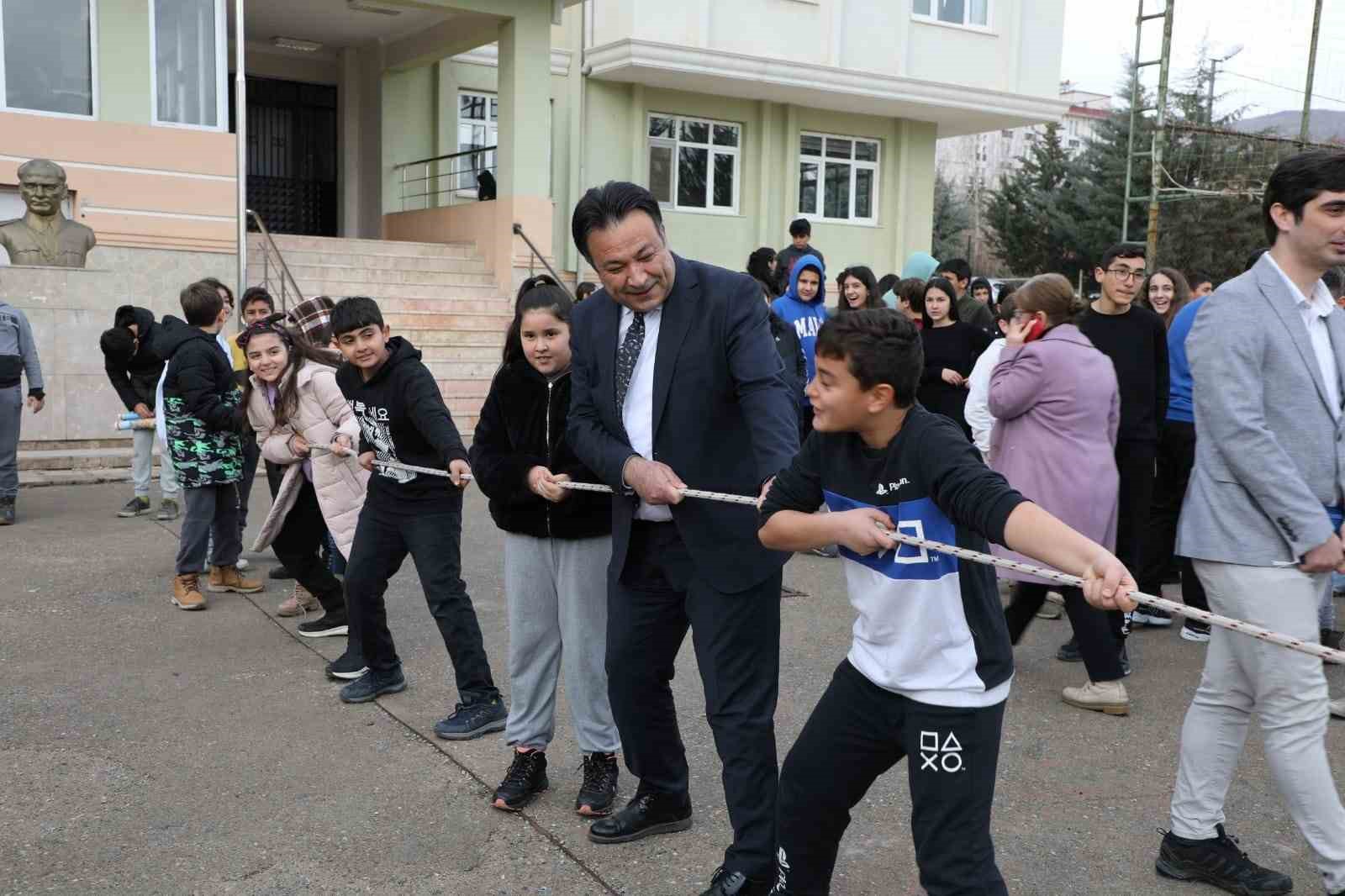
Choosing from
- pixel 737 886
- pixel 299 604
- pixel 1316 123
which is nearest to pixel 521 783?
pixel 737 886

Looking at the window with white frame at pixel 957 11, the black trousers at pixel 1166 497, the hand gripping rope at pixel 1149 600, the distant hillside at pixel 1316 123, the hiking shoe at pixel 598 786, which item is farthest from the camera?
the distant hillside at pixel 1316 123

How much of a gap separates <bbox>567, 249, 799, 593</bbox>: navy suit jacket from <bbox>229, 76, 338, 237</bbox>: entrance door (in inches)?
689

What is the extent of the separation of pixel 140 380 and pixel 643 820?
6.92m

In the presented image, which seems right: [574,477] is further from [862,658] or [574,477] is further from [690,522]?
[862,658]

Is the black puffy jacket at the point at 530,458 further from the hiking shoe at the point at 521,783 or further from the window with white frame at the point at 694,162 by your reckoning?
the window with white frame at the point at 694,162

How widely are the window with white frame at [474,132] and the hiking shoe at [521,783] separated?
51.5 ft

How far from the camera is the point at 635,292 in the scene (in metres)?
3.25

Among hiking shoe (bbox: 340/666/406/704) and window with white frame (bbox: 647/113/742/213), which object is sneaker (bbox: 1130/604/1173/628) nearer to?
hiking shoe (bbox: 340/666/406/704)

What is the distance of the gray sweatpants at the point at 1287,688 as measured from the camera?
3.12 meters

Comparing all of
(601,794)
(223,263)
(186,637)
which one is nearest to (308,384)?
(186,637)

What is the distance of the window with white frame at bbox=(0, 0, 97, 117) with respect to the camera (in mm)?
12789

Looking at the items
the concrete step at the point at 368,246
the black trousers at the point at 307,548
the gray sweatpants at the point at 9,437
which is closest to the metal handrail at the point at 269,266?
the concrete step at the point at 368,246

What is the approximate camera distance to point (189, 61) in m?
13.5

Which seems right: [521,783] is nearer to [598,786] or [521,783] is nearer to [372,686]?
[598,786]
